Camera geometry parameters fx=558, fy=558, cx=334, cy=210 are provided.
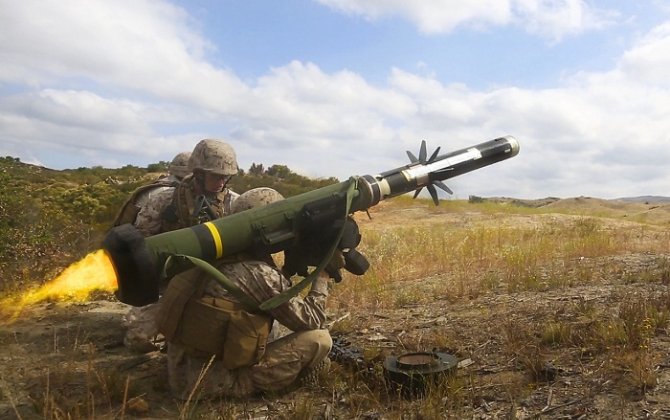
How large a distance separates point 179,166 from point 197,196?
1.76 meters

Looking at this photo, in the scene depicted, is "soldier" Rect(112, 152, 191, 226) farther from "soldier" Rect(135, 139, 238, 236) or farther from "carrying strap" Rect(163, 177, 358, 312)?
"carrying strap" Rect(163, 177, 358, 312)

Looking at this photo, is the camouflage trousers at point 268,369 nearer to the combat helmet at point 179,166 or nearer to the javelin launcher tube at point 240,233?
the javelin launcher tube at point 240,233

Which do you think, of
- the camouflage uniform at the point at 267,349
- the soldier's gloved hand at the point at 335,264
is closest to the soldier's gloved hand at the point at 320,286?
the camouflage uniform at the point at 267,349

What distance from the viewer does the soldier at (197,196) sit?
5.69 m

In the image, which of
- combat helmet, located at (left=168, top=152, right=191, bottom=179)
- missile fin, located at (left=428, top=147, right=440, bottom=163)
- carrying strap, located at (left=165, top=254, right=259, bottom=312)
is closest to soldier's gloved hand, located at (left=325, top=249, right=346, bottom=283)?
carrying strap, located at (left=165, top=254, right=259, bottom=312)

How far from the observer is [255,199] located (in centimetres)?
475

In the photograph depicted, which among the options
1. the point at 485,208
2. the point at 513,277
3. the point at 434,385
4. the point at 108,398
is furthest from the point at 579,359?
the point at 485,208

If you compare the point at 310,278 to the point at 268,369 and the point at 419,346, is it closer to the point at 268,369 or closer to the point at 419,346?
the point at 268,369

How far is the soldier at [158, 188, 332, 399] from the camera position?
412 cm

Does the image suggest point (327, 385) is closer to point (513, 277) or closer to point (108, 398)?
point (108, 398)

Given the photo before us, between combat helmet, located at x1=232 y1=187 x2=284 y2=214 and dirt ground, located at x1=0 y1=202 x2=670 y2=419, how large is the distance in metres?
1.52

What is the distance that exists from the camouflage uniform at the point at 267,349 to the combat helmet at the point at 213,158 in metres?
1.58

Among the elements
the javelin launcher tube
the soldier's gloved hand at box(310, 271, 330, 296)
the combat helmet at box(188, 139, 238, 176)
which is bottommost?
the soldier's gloved hand at box(310, 271, 330, 296)

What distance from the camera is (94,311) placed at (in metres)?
7.48
